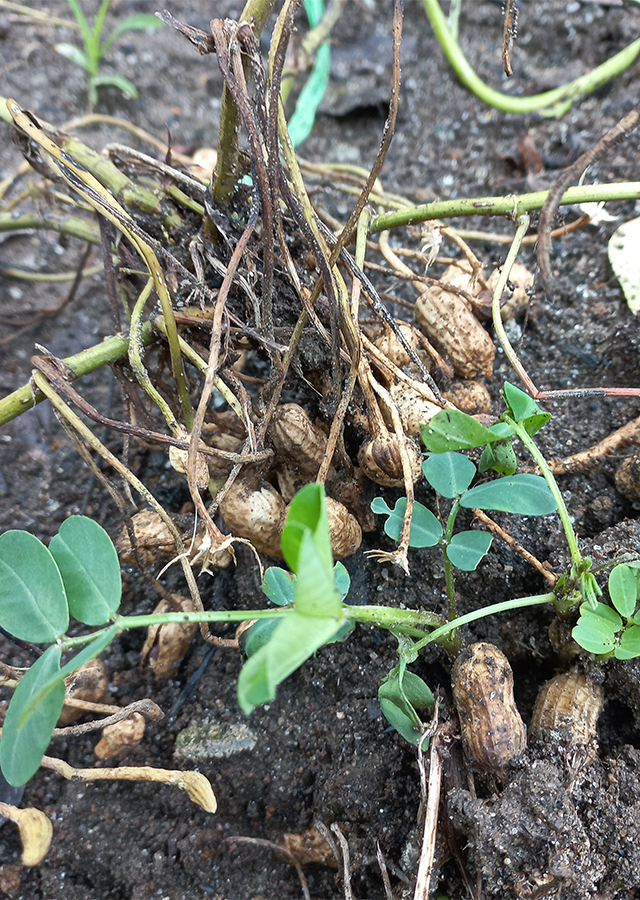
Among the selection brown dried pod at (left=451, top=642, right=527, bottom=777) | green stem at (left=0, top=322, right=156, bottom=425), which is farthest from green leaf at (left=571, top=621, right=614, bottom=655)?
green stem at (left=0, top=322, right=156, bottom=425)

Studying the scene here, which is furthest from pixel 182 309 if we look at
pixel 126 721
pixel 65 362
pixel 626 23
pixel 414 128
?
pixel 626 23

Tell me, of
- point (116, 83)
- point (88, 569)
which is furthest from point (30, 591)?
point (116, 83)

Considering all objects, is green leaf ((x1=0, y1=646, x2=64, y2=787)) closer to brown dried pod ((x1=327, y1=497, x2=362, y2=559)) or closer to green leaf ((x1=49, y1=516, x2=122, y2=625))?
green leaf ((x1=49, y1=516, x2=122, y2=625))

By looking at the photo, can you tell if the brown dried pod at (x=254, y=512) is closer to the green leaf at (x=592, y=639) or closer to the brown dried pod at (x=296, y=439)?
the brown dried pod at (x=296, y=439)

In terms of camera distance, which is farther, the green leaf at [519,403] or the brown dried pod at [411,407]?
the brown dried pod at [411,407]

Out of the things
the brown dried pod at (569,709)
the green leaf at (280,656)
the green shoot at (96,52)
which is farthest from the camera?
the green shoot at (96,52)

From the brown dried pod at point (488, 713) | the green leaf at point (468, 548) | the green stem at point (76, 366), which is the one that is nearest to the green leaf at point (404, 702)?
the brown dried pod at point (488, 713)

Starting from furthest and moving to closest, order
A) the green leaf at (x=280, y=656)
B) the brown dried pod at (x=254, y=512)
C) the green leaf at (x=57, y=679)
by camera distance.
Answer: the brown dried pod at (x=254, y=512)
the green leaf at (x=57, y=679)
the green leaf at (x=280, y=656)
